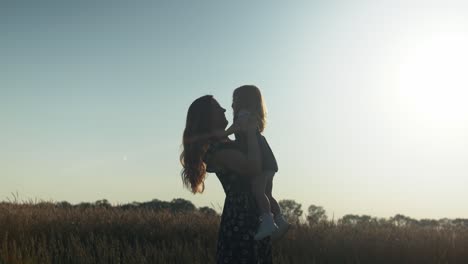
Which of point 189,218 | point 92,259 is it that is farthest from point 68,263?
point 189,218

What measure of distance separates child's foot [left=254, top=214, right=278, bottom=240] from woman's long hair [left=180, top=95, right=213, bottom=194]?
748 millimetres

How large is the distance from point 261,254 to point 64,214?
8078mm

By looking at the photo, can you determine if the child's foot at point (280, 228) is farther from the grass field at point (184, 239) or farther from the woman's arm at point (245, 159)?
the grass field at point (184, 239)

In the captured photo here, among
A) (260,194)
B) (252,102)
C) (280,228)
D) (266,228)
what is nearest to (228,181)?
(260,194)

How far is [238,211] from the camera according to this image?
4754 mm

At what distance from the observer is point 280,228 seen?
4816 mm

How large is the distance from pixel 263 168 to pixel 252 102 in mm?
653

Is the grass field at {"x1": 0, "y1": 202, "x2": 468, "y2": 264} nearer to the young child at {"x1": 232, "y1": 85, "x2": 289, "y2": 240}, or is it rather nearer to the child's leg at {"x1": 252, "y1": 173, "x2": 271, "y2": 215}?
the young child at {"x1": 232, "y1": 85, "x2": 289, "y2": 240}

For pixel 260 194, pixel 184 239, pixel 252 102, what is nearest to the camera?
pixel 260 194

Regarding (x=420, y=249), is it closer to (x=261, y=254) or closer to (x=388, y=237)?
(x=388, y=237)

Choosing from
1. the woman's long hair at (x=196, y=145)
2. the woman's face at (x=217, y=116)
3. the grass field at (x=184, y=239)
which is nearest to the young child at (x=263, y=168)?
the woman's face at (x=217, y=116)

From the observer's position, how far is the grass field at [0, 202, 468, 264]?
29.9 ft

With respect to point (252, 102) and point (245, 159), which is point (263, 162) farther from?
point (252, 102)

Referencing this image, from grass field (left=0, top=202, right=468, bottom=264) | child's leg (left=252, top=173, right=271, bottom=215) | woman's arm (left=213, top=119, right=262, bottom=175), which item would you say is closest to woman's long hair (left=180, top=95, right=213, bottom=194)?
woman's arm (left=213, top=119, right=262, bottom=175)
